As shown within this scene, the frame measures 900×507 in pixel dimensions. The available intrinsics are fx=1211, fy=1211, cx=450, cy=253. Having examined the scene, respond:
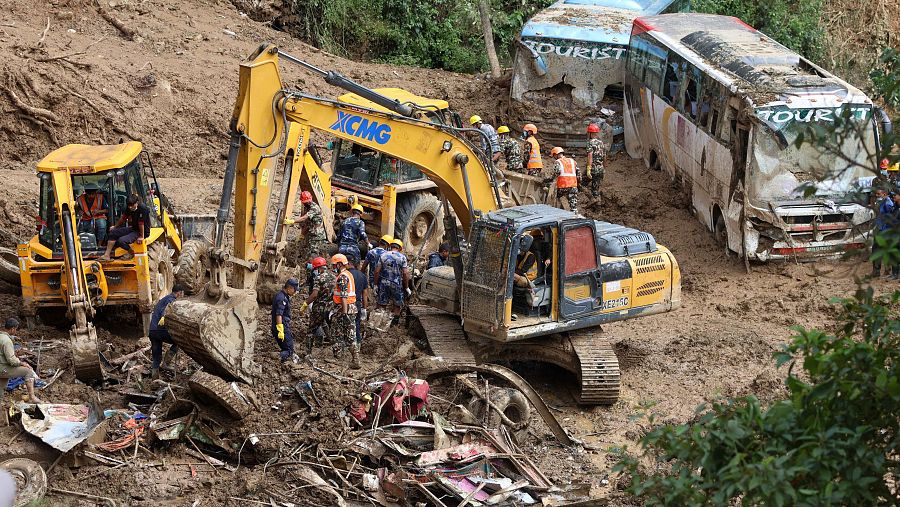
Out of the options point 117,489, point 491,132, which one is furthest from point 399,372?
point 491,132

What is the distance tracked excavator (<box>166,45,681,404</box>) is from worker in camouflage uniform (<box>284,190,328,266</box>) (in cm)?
256

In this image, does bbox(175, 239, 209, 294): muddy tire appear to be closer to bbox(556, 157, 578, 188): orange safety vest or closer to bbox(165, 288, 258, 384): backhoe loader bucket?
bbox(165, 288, 258, 384): backhoe loader bucket

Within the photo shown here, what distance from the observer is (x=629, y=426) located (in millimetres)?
13047

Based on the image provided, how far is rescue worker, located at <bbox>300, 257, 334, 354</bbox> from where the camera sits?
13.9 m

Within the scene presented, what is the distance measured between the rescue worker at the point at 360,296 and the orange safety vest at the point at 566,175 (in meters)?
4.48

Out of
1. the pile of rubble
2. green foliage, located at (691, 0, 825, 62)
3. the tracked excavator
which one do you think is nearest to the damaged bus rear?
green foliage, located at (691, 0, 825, 62)

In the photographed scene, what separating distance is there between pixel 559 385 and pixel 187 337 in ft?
14.9

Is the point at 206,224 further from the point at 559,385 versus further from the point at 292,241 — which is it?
the point at 559,385

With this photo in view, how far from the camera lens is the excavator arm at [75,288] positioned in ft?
41.5

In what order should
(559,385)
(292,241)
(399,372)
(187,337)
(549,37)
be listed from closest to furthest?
(187,337), (399,372), (559,385), (292,241), (549,37)

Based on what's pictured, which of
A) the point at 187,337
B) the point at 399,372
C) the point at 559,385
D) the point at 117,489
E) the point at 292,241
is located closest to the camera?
the point at 117,489

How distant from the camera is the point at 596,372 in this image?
13180 mm

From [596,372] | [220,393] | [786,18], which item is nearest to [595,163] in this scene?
[596,372]

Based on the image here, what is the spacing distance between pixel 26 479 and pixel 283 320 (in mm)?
3459
